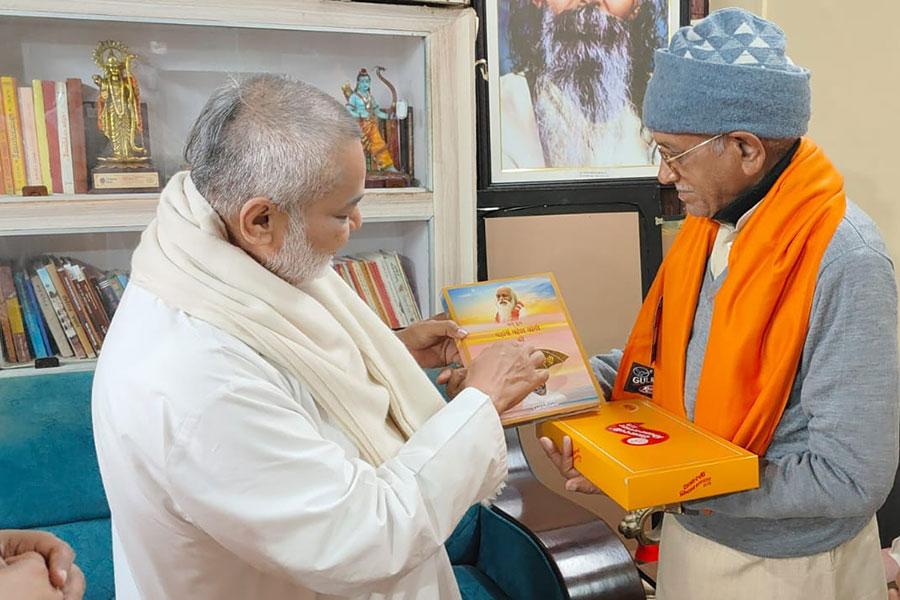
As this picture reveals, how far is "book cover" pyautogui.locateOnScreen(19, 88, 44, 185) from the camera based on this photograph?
1.87 metres

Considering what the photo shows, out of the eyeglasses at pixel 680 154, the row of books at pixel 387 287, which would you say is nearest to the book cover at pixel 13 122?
the row of books at pixel 387 287

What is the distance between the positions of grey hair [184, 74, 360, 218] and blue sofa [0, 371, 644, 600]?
1059 mm

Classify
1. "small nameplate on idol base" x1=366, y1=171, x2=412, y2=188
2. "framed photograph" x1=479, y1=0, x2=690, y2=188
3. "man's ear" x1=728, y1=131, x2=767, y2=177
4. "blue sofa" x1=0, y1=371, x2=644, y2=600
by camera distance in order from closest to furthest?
"man's ear" x1=728, y1=131, x2=767, y2=177, "blue sofa" x1=0, y1=371, x2=644, y2=600, "small nameplate on idol base" x1=366, y1=171, x2=412, y2=188, "framed photograph" x1=479, y1=0, x2=690, y2=188

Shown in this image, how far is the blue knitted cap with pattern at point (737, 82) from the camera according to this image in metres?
1.19

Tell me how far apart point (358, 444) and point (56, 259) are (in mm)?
1164

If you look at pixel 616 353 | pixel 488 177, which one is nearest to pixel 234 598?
pixel 616 353

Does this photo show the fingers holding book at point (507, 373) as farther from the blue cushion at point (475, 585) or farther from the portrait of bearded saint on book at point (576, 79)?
the portrait of bearded saint on book at point (576, 79)

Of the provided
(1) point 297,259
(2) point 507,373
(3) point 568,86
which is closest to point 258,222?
(1) point 297,259

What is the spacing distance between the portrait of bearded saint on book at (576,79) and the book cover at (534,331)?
1.06m

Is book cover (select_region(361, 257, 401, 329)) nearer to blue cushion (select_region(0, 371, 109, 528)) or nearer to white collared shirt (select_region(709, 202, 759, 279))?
blue cushion (select_region(0, 371, 109, 528))

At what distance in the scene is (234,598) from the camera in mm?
1146

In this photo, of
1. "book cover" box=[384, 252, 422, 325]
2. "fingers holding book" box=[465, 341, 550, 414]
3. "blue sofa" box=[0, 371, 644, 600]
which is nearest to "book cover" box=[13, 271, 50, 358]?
"blue sofa" box=[0, 371, 644, 600]

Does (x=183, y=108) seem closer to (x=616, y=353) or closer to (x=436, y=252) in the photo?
(x=436, y=252)

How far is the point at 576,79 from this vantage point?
8.46ft
